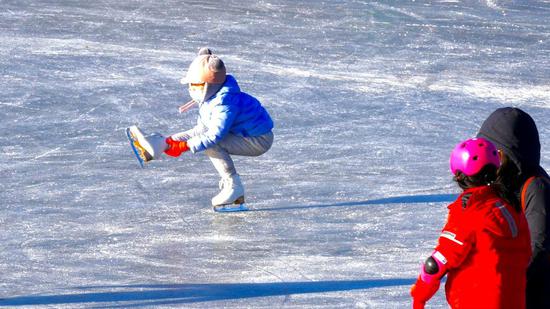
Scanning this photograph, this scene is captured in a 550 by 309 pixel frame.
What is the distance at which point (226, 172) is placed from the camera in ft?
21.2

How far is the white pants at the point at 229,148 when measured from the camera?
646cm

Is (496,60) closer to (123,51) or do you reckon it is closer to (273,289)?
(123,51)

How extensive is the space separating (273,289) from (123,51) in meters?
4.91

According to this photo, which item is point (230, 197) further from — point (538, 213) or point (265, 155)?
point (538, 213)

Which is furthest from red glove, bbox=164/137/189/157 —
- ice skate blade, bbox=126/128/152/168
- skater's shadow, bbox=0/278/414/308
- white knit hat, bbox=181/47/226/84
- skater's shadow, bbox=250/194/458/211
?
skater's shadow, bbox=0/278/414/308

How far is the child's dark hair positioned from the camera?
3518 mm

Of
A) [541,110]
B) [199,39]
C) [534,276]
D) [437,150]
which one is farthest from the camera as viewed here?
[199,39]

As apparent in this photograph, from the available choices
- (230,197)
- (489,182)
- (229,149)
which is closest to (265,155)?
(229,149)

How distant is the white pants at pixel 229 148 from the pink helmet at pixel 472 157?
306 centimetres

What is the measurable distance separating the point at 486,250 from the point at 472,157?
0.29 metres

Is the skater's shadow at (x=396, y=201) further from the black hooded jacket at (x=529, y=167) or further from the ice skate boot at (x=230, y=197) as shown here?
the black hooded jacket at (x=529, y=167)

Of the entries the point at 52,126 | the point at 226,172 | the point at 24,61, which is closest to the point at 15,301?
the point at 226,172

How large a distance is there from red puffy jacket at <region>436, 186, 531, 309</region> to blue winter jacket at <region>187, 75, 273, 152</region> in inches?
113


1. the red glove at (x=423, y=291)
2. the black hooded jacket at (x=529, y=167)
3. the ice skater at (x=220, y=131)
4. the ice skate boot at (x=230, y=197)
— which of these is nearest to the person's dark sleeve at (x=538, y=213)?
the black hooded jacket at (x=529, y=167)
